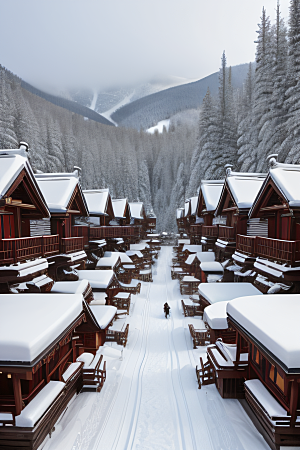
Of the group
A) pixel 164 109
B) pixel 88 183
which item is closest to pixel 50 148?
pixel 88 183

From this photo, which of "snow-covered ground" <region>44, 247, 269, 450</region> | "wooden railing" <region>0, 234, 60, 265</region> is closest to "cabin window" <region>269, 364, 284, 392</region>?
"snow-covered ground" <region>44, 247, 269, 450</region>

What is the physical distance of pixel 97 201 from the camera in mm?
24391

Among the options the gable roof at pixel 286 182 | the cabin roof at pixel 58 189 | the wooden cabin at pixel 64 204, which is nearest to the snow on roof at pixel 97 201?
the wooden cabin at pixel 64 204

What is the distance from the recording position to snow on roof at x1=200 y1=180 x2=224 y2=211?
23266mm

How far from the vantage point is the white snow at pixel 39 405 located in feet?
18.6

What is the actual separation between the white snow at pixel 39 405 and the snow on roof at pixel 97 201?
56.5 feet

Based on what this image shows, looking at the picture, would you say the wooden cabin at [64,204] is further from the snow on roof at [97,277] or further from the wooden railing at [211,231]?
the wooden railing at [211,231]

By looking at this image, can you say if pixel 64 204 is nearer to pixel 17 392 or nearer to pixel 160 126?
pixel 17 392

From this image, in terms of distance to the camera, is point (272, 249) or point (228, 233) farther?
point (228, 233)

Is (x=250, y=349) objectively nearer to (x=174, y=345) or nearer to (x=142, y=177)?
(x=174, y=345)

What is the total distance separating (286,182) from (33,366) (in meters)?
12.1

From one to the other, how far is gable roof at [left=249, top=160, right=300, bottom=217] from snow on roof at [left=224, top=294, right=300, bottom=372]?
4174 mm

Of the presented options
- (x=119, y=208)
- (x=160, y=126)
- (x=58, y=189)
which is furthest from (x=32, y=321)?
(x=160, y=126)

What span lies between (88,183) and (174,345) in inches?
2324
